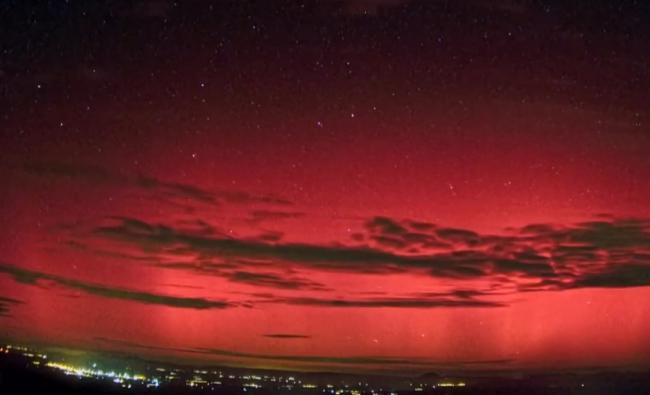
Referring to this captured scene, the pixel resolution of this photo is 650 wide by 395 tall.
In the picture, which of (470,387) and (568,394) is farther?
(470,387)

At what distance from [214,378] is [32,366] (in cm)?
5786

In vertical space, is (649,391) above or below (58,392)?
above

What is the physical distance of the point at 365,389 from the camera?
100250mm

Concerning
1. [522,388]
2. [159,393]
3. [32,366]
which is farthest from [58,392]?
[522,388]

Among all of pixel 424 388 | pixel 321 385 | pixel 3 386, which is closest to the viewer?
pixel 3 386

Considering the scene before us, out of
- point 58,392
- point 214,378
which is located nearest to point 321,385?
point 214,378

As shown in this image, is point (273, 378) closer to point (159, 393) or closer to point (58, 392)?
point (159, 393)

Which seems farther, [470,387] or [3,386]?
[470,387]

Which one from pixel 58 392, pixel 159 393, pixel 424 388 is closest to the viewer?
pixel 58 392

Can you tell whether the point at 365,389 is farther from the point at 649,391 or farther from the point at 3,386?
the point at 3,386

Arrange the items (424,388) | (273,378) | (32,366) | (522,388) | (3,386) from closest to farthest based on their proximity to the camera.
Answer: (3,386)
(32,366)
(522,388)
(424,388)
(273,378)

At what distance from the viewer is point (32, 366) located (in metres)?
60.6

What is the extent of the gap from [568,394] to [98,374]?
56250 mm

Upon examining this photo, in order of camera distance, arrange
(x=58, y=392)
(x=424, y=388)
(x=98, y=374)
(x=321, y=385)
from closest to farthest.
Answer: (x=58, y=392) < (x=98, y=374) < (x=424, y=388) < (x=321, y=385)
